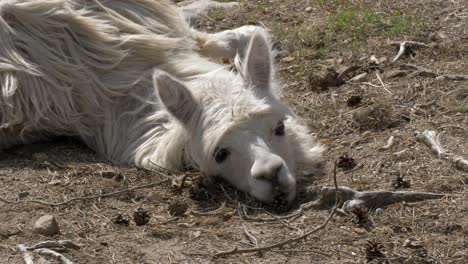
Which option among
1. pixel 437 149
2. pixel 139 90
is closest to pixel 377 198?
pixel 437 149

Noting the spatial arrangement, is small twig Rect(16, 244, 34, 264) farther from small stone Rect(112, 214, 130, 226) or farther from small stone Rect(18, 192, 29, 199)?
small stone Rect(18, 192, 29, 199)

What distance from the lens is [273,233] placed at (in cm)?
538

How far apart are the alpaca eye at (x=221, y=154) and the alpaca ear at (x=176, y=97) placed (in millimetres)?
333

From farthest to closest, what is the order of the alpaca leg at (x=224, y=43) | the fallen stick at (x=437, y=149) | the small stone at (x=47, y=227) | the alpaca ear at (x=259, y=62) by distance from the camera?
1. the alpaca leg at (x=224, y=43)
2. the alpaca ear at (x=259, y=62)
3. the fallen stick at (x=437, y=149)
4. the small stone at (x=47, y=227)

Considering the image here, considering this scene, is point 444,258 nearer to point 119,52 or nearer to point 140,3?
point 119,52

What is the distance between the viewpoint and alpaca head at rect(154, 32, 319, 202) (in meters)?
5.82

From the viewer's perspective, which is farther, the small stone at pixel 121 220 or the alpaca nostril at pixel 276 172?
the alpaca nostril at pixel 276 172

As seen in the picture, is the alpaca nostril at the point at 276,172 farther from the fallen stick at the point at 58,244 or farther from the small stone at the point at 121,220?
the fallen stick at the point at 58,244

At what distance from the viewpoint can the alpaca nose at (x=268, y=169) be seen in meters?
5.75

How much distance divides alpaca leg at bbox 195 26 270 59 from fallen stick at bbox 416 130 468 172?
2.04 m

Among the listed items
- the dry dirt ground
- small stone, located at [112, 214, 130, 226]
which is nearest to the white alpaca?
the dry dirt ground

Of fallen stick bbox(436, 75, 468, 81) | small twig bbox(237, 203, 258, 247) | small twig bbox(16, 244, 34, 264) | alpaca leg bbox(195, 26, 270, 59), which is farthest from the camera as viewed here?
alpaca leg bbox(195, 26, 270, 59)

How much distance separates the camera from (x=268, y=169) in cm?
575

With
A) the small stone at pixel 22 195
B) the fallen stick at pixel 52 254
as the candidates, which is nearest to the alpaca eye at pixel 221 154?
the small stone at pixel 22 195
